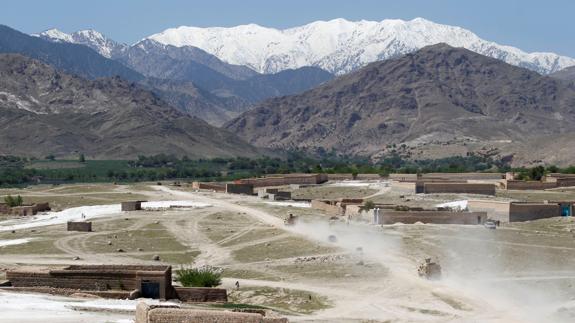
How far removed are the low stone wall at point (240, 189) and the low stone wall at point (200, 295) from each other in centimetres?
8009

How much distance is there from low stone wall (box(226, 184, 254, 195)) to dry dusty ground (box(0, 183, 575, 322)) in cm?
2591

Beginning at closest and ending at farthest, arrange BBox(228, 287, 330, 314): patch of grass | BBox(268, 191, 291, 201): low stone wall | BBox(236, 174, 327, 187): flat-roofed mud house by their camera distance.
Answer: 1. BBox(228, 287, 330, 314): patch of grass
2. BBox(268, 191, 291, 201): low stone wall
3. BBox(236, 174, 327, 187): flat-roofed mud house

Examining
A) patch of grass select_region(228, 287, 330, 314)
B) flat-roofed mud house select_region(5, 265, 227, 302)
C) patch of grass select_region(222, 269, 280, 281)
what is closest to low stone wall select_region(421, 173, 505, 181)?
patch of grass select_region(222, 269, 280, 281)

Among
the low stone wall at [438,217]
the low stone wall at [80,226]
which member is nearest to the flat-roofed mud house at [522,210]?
the low stone wall at [438,217]

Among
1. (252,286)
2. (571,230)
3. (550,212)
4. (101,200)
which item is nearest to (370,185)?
(101,200)

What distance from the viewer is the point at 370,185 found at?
13200 cm

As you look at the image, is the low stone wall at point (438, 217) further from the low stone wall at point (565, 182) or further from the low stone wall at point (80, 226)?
the low stone wall at point (565, 182)

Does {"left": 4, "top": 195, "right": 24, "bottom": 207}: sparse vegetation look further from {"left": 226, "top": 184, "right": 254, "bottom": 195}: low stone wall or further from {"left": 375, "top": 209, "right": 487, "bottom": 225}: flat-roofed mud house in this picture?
{"left": 375, "top": 209, "right": 487, "bottom": 225}: flat-roofed mud house

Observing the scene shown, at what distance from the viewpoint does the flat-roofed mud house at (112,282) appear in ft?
142

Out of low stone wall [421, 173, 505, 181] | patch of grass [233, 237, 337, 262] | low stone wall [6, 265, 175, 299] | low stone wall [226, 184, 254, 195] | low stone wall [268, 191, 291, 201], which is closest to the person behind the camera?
low stone wall [6, 265, 175, 299]

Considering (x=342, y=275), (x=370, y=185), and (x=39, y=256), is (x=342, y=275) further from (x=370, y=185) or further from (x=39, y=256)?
(x=370, y=185)

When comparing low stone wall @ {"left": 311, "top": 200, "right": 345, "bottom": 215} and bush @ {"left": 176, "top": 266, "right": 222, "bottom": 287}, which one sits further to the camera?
low stone wall @ {"left": 311, "top": 200, "right": 345, "bottom": 215}

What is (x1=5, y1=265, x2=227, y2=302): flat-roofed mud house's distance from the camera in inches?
1706

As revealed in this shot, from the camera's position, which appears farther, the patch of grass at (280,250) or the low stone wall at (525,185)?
the low stone wall at (525,185)
